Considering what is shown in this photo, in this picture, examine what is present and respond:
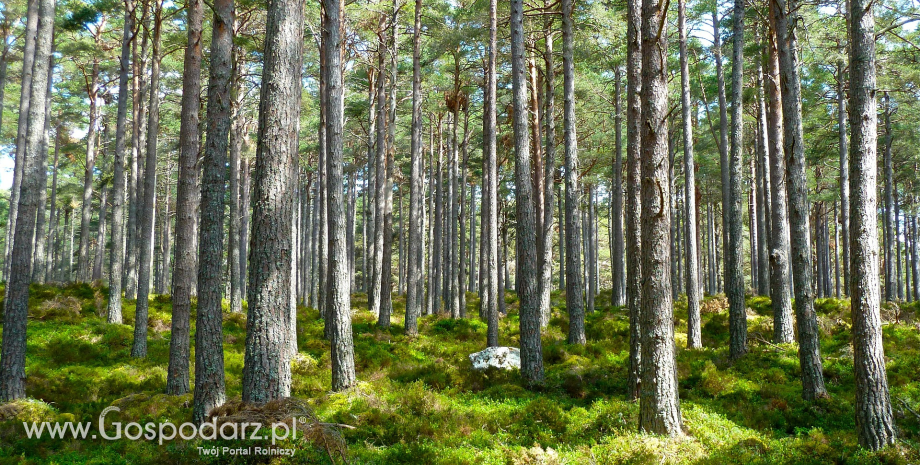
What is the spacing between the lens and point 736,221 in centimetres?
1097

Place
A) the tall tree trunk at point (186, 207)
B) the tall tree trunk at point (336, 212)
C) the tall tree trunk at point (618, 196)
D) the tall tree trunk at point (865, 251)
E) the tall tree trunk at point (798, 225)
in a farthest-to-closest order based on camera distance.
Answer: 1. the tall tree trunk at point (618, 196)
2. the tall tree trunk at point (336, 212)
3. the tall tree trunk at point (186, 207)
4. the tall tree trunk at point (798, 225)
5. the tall tree trunk at point (865, 251)

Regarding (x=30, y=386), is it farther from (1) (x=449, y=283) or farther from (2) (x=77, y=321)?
(1) (x=449, y=283)

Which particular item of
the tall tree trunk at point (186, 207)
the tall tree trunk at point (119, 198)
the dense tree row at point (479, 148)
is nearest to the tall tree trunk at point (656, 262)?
the dense tree row at point (479, 148)

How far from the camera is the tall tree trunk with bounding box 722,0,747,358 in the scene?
35.0 feet

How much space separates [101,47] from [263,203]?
19.7 meters

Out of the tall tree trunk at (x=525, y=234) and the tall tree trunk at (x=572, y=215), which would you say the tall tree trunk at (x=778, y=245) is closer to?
the tall tree trunk at (x=572, y=215)

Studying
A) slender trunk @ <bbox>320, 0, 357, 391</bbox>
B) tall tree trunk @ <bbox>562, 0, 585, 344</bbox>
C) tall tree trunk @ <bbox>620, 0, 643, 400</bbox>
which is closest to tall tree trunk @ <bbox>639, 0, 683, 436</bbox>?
tall tree trunk @ <bbox>620, 0, 643, 400</bbox>

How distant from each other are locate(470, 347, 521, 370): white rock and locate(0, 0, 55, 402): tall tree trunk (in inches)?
310

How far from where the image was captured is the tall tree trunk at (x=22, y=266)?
25.5 feet

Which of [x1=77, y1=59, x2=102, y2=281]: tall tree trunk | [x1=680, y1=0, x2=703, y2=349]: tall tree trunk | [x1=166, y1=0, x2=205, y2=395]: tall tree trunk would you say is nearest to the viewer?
[x1=166, y1=0, x2=205, y2=395]: tall tree trunk

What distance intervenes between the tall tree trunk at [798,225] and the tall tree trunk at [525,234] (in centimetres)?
431

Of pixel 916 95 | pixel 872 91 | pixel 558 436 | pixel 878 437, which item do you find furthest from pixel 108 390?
pixel 916 95

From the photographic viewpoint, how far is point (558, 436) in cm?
685

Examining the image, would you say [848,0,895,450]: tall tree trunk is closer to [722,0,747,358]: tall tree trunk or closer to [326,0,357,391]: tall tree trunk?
[722,0,747,358]: tall tree trunk
